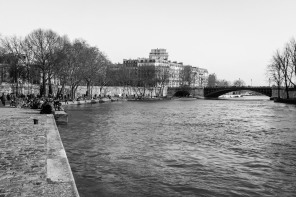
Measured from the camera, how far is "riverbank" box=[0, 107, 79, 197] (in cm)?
873

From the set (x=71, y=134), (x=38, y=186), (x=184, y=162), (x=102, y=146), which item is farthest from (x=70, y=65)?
(x=38, y=186)

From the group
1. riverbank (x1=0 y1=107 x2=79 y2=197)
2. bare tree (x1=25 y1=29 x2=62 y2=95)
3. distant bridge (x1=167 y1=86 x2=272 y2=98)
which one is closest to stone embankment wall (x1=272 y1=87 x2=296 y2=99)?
distant bridge (x1=167 y1=86 x2=272 y2=98)

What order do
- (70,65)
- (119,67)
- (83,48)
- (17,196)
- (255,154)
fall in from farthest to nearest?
(119,67), (83,48), (70,65), (255,154), (17,196)

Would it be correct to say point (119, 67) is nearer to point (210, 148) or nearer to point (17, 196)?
point (210, 148)

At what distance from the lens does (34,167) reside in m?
10.9

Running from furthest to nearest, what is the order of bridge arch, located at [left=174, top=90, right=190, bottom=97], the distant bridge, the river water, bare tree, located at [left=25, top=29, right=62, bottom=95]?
bridge arch, located at [left=174, top=90, right=190, bottom=97] < the distant bridge < bare tree, located at [left=25, top=29, right=62, bottom=95] < the river water

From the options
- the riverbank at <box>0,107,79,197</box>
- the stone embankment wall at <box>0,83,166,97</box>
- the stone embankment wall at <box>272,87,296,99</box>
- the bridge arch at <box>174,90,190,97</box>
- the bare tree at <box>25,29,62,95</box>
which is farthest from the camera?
the bridge arch at <box>174,90,190,97</box>

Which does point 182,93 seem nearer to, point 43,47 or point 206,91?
point 206,91

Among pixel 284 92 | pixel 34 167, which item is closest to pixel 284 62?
pixel 284 92

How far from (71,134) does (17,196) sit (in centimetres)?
1666

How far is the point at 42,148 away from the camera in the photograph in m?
14.0

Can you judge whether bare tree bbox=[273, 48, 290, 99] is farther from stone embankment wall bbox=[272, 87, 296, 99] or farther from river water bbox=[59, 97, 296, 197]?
river water bbox=[59, 97, 296, 197]

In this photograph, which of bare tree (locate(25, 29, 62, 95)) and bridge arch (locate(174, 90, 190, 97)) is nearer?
bare tree (locate(25, 29, 62, 95))

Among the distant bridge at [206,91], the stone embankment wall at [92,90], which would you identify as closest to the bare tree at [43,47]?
the stone embankment wall at [92,90]
